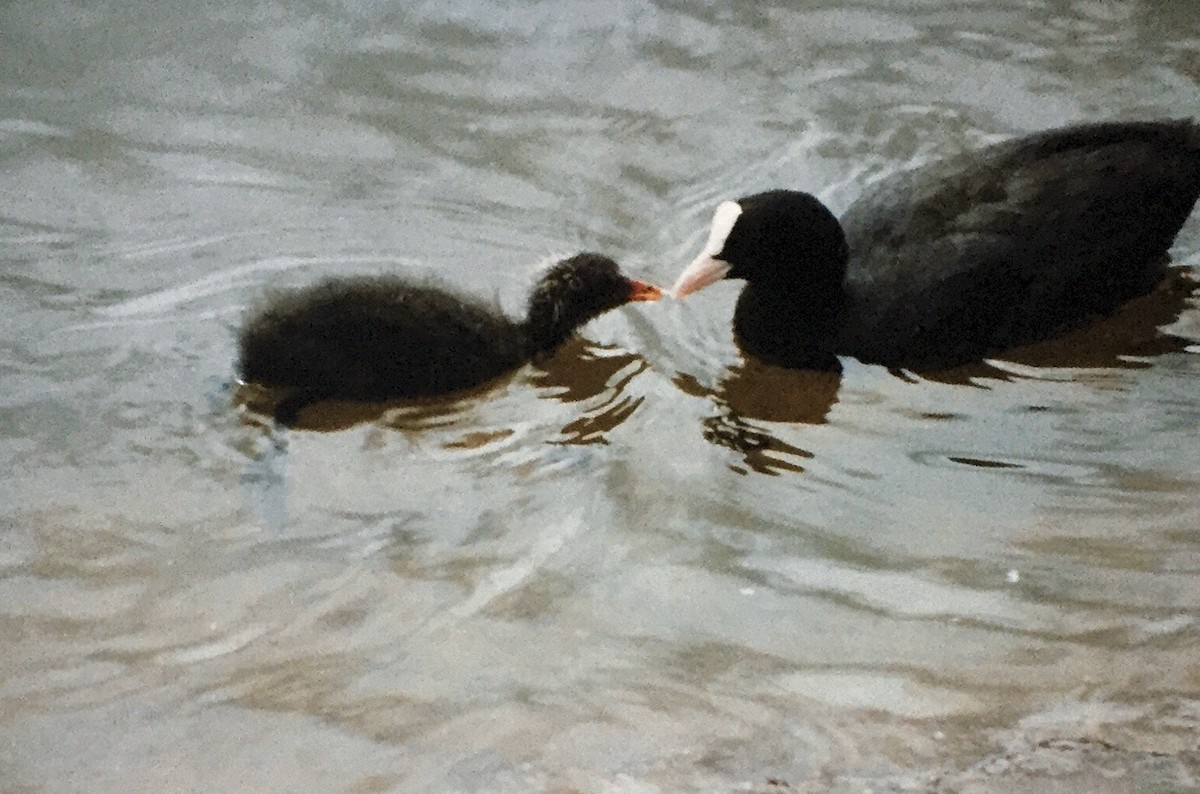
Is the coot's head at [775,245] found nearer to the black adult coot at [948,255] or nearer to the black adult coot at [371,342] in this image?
the black adult coot at [948,255]

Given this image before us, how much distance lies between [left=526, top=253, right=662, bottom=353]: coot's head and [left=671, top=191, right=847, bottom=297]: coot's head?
0.41 feet

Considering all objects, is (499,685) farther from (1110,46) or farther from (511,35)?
(1110,46)

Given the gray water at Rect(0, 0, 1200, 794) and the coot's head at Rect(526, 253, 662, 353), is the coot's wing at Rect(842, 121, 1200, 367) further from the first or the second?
the coot's head at Rect(526, 253, 662, 353)

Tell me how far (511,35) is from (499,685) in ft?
9.84

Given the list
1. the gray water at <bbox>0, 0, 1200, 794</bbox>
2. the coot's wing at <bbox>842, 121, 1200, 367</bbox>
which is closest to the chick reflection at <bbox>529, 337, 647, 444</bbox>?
the gray water at <bbox>0, 0, 1200, 794</bbox>

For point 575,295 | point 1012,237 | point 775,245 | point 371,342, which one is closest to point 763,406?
point 775,245

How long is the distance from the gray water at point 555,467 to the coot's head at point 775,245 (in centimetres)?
23

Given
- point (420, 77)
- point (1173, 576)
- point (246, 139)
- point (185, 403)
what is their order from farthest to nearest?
1. point (420, 77)
2. point (246, 139)
3. point (185, 403)
4. point (1173, 576)

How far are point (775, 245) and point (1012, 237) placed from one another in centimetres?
58

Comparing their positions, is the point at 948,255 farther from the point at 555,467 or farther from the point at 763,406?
the point at 555,467

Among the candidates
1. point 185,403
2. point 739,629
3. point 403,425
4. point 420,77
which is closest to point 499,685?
point 739,629

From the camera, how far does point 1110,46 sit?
4719mm

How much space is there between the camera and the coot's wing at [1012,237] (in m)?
3.30

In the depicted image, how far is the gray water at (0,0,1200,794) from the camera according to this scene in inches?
89.6
